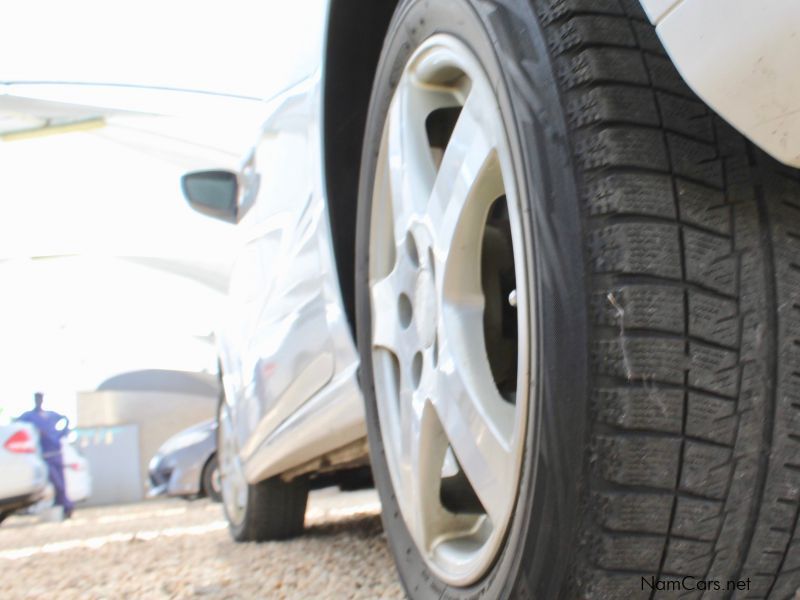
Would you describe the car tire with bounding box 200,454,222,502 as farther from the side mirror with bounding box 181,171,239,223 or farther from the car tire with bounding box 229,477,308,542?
the side mirror with bounding box 181,171,239,223

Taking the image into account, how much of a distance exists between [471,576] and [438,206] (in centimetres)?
46

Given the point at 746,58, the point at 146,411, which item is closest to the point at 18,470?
the point at 746,58

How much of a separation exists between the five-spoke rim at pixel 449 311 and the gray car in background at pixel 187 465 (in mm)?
8397

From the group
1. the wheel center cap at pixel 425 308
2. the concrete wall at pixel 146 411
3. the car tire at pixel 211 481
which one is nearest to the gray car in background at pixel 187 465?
the car tire at pixel 211 481

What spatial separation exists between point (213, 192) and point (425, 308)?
172 centimetres

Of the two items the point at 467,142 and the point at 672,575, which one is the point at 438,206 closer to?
the point at 467,142

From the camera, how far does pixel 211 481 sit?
8.95 m

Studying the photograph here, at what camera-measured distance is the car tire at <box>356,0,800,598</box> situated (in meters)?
0.85

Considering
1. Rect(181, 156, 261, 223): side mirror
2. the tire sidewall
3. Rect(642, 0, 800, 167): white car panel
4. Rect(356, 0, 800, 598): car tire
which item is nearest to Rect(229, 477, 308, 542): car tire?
Rect(181, 156, 261, 223): side mirror

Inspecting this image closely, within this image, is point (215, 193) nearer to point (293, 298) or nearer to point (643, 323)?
point (293, 298)

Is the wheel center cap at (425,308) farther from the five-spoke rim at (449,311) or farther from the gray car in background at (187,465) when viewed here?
the gray car in background at (187,465)

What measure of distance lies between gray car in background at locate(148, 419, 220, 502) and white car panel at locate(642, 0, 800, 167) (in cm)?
912

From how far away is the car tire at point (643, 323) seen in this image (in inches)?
33.5

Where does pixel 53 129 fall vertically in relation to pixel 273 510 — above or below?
above
